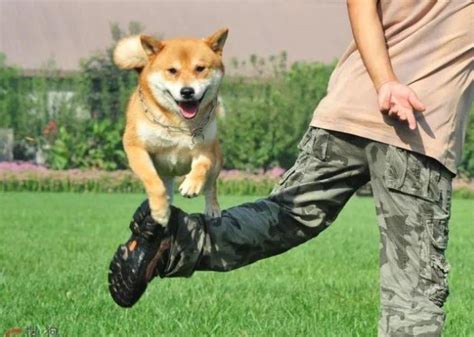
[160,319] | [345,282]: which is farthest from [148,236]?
[345,282]

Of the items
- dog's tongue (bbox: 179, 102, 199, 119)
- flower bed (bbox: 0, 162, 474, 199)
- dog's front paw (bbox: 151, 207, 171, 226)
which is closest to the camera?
dog's tongue (bbox: 179, 102, 199, 119)

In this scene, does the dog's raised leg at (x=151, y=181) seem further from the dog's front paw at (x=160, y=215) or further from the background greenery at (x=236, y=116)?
the background greenery at (x=236, y=116)

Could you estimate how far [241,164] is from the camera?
68.6ft

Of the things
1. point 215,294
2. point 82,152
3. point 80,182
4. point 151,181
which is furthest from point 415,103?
point 80,182

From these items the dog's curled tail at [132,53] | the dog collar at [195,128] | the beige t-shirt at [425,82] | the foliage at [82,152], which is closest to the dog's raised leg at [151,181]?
the dog collar at [195,128]

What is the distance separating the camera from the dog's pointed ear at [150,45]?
2.83 metres

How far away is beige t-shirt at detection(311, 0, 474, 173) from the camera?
3.01m

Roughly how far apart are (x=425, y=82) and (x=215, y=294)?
8.10 ft

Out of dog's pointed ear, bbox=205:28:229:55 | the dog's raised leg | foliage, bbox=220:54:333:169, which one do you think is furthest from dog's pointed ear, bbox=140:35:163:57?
foliage, bbox=220:54:333:169

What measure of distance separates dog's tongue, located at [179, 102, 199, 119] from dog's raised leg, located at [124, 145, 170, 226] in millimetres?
176

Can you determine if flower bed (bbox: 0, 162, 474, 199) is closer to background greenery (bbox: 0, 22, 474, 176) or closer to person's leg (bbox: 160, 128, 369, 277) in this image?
background greenery (bbox: 0, 22, 474, 176)

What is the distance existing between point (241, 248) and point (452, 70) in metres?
0.84

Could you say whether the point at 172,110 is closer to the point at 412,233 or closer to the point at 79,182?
the point at 412,233

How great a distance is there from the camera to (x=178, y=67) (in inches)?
117
